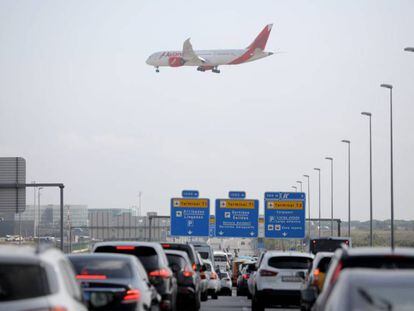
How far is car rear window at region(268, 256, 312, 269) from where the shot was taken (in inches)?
1211

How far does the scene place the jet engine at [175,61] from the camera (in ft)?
372

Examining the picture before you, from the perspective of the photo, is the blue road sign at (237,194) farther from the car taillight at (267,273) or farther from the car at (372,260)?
the car at (372,260)

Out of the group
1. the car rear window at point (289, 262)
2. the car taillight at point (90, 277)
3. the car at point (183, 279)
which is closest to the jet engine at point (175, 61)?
the car rear window at point (289, 262)

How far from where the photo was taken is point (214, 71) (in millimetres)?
105312

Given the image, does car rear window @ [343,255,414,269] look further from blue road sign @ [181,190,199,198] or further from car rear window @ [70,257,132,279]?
blue road sign @ [181,190,199,198]

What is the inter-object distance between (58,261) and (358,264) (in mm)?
3844

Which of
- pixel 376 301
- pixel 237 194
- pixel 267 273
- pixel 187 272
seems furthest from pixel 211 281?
pixel 376 301

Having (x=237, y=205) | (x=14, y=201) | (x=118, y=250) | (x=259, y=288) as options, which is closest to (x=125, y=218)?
(x=237, y=205)

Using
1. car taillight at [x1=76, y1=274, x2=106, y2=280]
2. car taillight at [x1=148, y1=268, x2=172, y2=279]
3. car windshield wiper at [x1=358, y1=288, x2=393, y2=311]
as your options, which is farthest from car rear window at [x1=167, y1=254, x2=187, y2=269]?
car windshield wiper at [x1=358, y1=288, x2=393, y2=311]

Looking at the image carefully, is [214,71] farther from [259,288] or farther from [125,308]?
[125,308]

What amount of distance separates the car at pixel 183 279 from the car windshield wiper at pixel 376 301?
1723cm

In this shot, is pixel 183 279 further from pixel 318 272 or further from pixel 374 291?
pixel 374 291

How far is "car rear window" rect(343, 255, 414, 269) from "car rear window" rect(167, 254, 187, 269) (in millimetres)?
13263

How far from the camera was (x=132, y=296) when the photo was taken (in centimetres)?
1716
